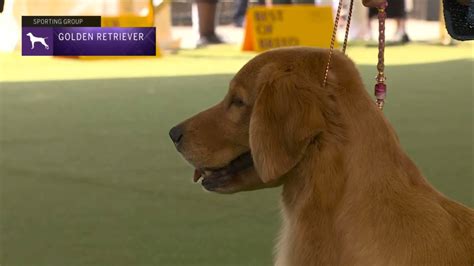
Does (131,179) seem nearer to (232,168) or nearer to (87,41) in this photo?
(232,168)

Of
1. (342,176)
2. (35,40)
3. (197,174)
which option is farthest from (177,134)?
(35,40)

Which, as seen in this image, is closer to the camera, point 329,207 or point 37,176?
point 329,207

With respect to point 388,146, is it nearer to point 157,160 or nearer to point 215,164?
point 215,164

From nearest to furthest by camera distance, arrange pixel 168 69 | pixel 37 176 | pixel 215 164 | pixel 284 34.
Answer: pixel 215 164
pixel 37 176
pixel 168 69
pixel 284 34

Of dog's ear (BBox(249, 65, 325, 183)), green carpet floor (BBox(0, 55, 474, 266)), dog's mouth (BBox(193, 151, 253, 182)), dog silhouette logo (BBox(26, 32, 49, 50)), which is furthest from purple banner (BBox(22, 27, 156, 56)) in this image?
dog's ear (BBox(249, 65, 325, 183))

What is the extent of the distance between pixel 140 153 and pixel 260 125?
4426 mm

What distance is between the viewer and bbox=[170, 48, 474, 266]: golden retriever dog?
2688 millimetres

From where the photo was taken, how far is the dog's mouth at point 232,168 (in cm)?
298

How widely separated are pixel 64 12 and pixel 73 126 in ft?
29.0

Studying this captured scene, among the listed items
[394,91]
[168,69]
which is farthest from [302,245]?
[168,69]

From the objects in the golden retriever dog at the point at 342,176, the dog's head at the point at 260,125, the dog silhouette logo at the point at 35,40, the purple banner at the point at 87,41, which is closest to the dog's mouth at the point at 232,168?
the dog's head at the point at 260,125

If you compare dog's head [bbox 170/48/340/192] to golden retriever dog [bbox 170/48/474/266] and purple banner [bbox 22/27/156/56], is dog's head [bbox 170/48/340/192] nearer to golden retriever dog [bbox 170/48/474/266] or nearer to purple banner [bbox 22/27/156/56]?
golden retriever dog [bbox 170/48/474/266]

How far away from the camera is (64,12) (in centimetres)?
1672

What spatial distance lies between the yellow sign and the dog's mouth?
11371mm
